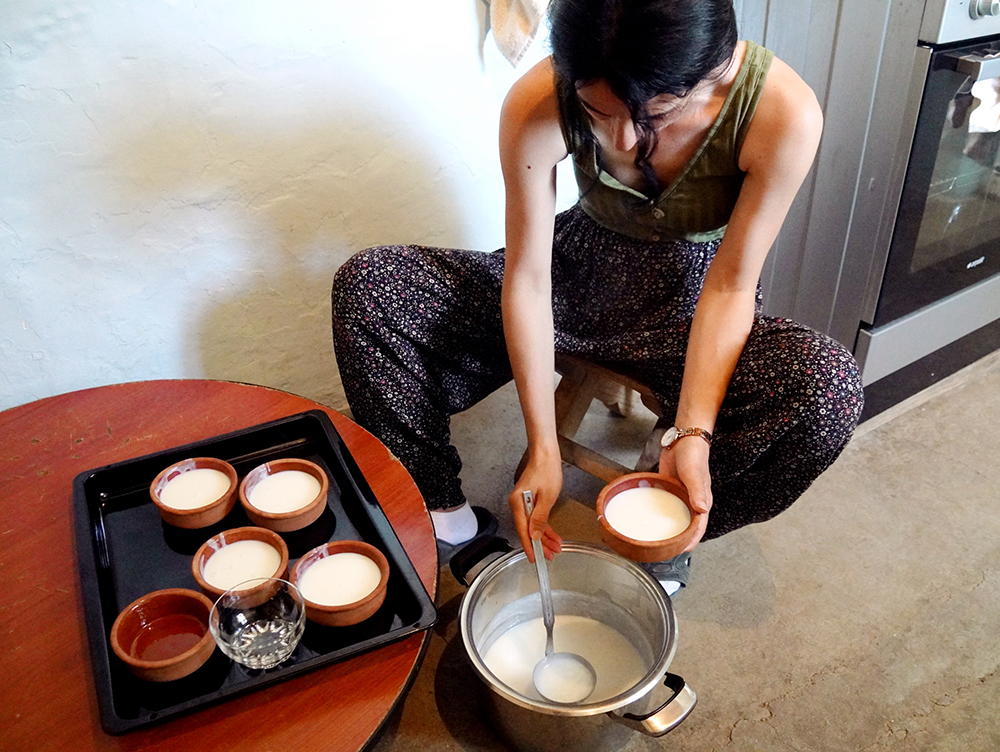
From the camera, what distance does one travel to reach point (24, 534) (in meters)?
0.88

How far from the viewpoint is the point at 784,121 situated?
0.98m

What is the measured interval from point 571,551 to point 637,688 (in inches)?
9.3

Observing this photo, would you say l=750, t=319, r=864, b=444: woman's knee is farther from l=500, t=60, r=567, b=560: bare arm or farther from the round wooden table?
the round wooden table

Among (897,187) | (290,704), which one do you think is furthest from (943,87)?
(290,704)

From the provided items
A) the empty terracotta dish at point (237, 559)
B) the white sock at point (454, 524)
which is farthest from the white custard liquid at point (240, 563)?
the white sock at point (454, 524)

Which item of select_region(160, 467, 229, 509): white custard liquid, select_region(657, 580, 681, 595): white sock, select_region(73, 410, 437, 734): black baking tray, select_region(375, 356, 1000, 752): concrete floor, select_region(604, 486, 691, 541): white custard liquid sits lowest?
select_region(375, 356, 1000, 752): concrete floor

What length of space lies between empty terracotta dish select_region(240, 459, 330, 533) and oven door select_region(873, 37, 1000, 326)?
114 centimetres

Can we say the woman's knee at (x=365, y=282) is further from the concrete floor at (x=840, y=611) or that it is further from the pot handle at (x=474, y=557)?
the concrete floor at (x=840, y=611)

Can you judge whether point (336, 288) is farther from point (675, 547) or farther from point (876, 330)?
point (876, 330)

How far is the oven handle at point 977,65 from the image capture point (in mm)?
1229

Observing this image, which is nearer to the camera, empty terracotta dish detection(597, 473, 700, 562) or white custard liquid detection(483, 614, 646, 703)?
empty terracotta dish detection(597, 473, 700, 562)

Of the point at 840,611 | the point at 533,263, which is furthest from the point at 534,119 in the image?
the point at 840,611

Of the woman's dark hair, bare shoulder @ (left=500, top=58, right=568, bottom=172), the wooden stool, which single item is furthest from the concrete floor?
the woman's dark hair

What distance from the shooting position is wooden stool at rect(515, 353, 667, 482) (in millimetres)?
1198
